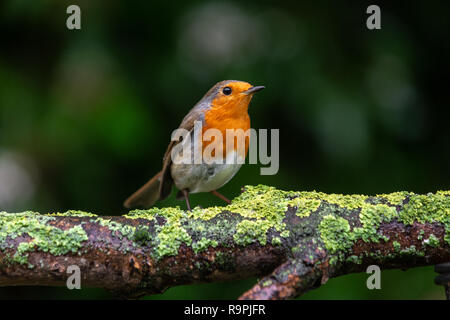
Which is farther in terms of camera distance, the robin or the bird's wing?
the bird's wing

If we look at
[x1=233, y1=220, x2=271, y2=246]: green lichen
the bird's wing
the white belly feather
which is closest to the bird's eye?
the bird's wing

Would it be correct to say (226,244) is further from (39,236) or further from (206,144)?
(206,144)

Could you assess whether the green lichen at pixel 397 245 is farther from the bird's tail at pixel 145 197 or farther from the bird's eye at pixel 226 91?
the bird's tail at pixel 145 197

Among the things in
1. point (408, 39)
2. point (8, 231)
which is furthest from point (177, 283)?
point (408, 39)

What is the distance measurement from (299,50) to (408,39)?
2.63 ft

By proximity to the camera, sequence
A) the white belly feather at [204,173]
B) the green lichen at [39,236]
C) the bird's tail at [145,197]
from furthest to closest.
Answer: the bird's tail at [145,197] < the white belly feather at [204,173] < the green lichen at [39,236]

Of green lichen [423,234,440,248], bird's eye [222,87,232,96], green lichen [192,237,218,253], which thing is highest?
bird's eye [222,87,232,96]

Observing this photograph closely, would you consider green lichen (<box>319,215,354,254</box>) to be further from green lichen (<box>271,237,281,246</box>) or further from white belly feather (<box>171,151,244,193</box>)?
white belly feather (<box>171,151,244,193</box>)

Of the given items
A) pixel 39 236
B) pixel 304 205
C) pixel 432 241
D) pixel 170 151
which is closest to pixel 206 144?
pixel 170 151

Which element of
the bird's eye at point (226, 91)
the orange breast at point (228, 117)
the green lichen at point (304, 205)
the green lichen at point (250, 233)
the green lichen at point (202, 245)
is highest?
the bird's eye at point (226, 91)

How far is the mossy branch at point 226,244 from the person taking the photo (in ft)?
6.51

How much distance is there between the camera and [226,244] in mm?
2049

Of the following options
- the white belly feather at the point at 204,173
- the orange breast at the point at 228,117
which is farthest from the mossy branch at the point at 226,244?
the orange breast at the point at 228,117

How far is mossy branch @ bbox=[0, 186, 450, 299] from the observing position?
198 cm
